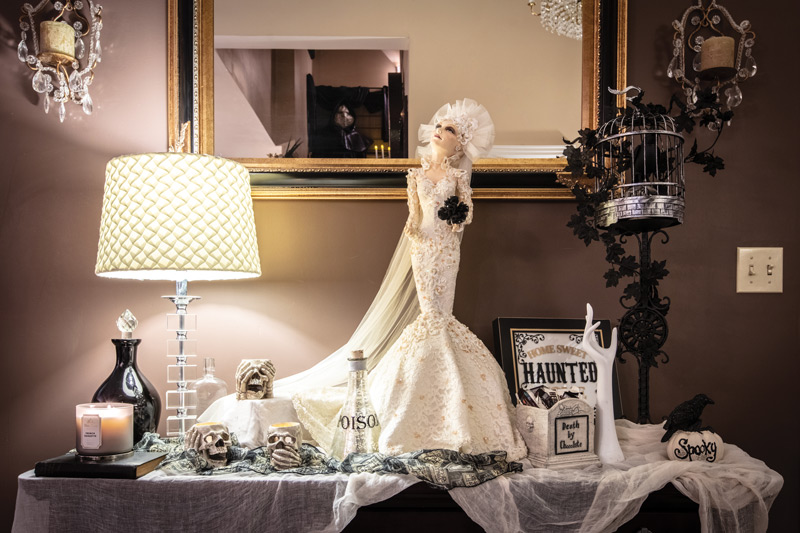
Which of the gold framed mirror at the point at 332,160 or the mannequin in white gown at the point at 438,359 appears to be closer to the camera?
the mannequin in white gown at the point at 438,359

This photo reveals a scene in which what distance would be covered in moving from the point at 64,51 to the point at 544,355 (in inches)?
61.6

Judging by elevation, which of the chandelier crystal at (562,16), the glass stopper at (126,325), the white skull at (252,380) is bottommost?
the white skull at (252,380)

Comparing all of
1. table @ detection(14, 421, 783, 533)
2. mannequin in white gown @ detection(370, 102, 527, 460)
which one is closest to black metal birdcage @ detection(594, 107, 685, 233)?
mannequin in white gown @ detection(370, 102, 527, 460)

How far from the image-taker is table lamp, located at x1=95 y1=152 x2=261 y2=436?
1304 millimetres

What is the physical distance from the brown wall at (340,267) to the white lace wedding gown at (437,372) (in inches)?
8.8

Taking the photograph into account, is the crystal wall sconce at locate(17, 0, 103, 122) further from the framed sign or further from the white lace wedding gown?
the framed sign

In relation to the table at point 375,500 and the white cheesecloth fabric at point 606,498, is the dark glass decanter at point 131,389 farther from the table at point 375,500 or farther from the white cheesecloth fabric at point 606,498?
the white cheesecloth fabric at point 606,498

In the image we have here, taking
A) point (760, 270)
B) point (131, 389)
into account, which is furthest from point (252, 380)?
point (760, 270)

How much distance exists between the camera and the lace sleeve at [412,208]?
4.78ft

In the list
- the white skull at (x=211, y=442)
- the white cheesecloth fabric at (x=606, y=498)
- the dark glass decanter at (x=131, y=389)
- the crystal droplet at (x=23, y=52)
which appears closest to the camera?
the white cheesecloth fabric at (x=606, y=498)

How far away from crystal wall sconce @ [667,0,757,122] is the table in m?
1.03

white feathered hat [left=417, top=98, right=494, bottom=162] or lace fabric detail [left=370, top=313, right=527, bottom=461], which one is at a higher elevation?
white feathered hat [left=417, top=98, right=494, bottom=162]

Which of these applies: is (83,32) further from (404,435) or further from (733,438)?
(733,438)

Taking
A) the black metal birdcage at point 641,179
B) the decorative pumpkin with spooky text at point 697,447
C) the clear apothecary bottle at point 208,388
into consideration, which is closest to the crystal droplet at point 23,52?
the clear apothecary bottle at point 208,388
